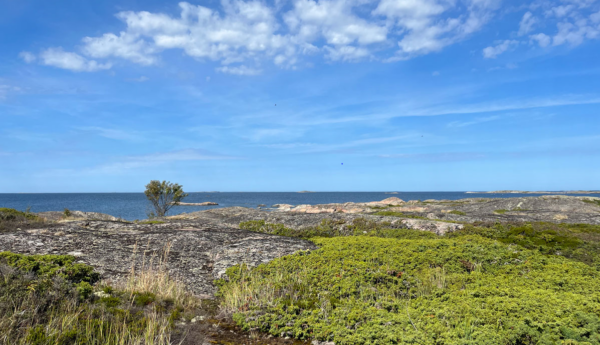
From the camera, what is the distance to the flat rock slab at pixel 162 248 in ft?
39.6

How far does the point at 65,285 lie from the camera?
24.3ft

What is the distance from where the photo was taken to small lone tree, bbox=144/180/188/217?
45.4 metres

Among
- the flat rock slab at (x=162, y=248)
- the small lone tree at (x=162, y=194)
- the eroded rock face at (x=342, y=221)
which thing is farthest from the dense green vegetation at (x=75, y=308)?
the small lone tree at (x=162, y=194)

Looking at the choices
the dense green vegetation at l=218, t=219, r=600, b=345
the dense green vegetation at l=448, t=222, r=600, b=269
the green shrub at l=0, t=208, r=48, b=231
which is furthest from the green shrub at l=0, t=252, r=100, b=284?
the dense green vegetation at l=448, t=222, r=600, b=269

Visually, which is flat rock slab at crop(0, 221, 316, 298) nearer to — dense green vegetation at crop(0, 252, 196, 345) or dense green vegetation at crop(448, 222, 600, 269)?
dense green vegetation at crop(0, 252, 196, 345)

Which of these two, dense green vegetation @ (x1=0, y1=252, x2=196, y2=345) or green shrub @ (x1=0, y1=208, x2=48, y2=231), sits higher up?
green shrub @ (x1=0, y1=208, x2=48, y2=231)

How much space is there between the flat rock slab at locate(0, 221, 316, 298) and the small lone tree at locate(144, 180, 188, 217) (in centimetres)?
2746

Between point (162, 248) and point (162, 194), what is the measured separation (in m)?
34.2

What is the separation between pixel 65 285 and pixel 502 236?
66.1 feet

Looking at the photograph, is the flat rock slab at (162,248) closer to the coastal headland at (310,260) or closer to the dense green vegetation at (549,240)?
the coastal headland at (310,260)

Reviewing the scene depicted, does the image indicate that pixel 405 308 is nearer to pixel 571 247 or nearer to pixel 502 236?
pixel 571 247

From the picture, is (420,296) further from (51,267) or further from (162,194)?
(162,194)

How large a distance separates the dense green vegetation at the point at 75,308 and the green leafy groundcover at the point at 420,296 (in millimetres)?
1961

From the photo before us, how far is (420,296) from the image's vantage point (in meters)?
8.83
